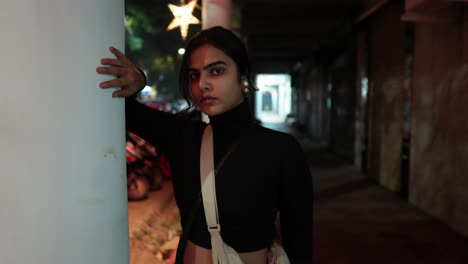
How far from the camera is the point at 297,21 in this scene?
1281 cm

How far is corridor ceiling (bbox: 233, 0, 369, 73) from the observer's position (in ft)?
34.6

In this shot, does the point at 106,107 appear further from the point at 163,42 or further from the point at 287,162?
the point at 163,42

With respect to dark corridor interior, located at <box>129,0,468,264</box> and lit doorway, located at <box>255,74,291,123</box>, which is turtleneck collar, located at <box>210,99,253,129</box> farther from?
lit doorway, located at <box>255,74,291,123</box>

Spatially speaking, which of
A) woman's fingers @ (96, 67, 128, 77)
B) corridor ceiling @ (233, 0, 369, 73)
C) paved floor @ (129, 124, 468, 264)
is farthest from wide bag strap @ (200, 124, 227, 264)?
corridor ceiling @ (233, 0, 369, 73)

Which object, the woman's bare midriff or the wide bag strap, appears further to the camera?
the woman's bare midriff

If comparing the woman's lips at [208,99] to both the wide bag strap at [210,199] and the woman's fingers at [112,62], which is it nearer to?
the wide bag strap at [210,199]

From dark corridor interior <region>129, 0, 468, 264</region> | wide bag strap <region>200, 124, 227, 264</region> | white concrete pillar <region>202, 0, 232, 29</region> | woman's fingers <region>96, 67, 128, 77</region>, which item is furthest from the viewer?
dark corridor interior <region>129, 0, 468, 264</region>

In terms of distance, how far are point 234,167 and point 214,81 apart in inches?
13.9

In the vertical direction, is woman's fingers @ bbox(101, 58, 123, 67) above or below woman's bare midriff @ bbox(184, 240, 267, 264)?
above

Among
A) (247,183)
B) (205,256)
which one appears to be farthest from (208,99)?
(205,256)

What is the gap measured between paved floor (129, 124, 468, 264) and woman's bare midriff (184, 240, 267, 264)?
3138mm

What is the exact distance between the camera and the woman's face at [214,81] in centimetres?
151

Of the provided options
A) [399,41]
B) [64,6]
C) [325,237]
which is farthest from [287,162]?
[399,41]

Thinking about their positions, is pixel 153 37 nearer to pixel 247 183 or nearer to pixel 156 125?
pixel 156 125
